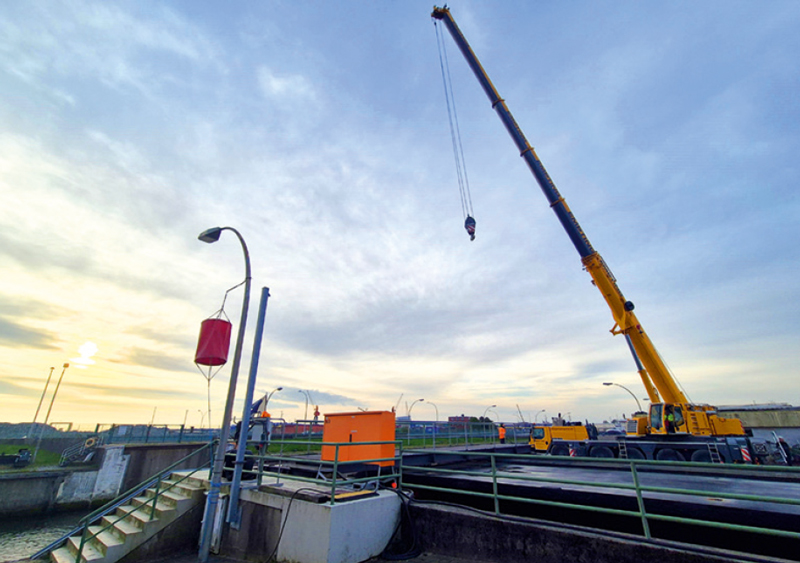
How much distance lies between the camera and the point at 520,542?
647 centimetres

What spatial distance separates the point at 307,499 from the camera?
25.0ft

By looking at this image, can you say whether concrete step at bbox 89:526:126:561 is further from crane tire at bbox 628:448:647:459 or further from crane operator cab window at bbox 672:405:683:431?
crane operator cab window at bbox 672:405:683:431

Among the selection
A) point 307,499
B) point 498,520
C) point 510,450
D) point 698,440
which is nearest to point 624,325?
point 698,440

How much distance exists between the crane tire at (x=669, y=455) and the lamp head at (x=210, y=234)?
19266 mm

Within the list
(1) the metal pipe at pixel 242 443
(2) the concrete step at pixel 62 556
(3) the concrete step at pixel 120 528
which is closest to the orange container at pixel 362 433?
(1) the metal pipe at pixel 242 443

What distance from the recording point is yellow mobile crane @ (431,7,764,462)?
15914 mm

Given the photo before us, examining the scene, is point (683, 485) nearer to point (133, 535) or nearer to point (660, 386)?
point (660, 386)

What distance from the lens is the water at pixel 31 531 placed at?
1501 cm

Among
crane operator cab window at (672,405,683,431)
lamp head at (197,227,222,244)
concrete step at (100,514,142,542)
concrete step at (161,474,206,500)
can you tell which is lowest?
concrete step at (100,514,142,542)

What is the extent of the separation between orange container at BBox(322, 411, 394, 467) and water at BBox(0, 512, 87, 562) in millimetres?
13428

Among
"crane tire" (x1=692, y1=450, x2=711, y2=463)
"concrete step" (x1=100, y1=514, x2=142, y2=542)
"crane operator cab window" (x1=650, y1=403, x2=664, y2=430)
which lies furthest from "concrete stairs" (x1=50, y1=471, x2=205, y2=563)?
"crane tire" (x1=692, y1=450, x2=711, y2=463)

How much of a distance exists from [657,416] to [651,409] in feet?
1.54

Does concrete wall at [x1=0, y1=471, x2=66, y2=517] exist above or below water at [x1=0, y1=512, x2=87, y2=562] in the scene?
above

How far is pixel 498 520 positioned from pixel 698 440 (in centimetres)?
1460
